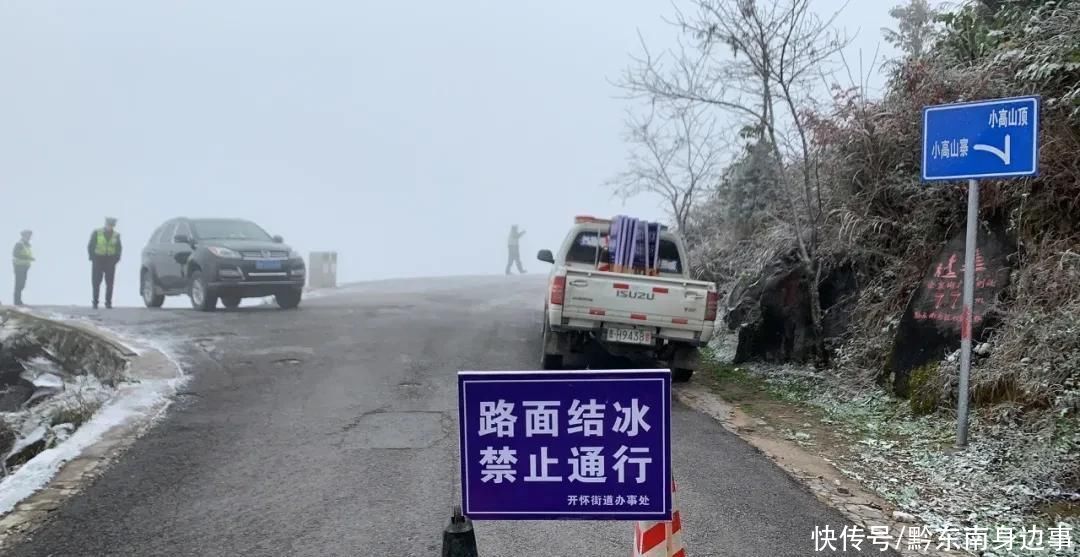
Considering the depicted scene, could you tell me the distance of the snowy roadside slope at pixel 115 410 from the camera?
201 inches

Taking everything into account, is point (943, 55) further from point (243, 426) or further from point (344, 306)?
point (344, 306)

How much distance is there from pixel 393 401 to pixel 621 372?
5003 millimetres

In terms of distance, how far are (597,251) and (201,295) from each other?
25.0 ft

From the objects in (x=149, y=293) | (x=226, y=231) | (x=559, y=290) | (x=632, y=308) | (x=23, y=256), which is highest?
(x=226, y=231)

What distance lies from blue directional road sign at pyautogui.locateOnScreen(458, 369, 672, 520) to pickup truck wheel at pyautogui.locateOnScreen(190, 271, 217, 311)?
11.7m

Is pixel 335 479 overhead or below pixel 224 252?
below

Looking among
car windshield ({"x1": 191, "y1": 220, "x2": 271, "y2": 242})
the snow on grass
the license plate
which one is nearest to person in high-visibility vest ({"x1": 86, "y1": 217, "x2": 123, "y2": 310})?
car windshield ({"x1": 191, "y1": 220, "x2": 271, "y2": 242})

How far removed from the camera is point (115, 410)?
6.83 m

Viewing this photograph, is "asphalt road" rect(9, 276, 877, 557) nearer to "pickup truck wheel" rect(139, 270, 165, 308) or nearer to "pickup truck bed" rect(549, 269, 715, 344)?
"pickup truck bed" rect(549, 269, 715, 344)

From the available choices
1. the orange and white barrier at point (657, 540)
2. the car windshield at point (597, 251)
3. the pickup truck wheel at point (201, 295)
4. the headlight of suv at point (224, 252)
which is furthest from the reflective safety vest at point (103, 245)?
the orange and white barrier at point (657, 540)

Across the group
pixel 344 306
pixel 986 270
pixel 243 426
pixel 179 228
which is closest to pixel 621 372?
pixel 243 426

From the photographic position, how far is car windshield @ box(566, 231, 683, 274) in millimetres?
10172

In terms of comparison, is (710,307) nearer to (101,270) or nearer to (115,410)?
(115,410)

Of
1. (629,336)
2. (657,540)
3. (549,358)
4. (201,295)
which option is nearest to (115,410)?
(549,358)
